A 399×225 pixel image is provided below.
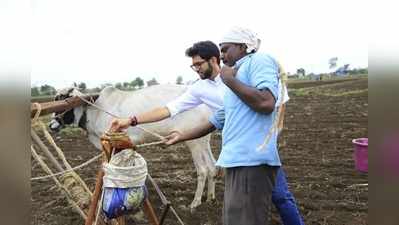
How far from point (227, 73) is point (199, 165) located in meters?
2.25

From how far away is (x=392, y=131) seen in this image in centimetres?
186

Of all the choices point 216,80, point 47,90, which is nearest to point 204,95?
point 216,80

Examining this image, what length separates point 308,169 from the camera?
13.1 ft

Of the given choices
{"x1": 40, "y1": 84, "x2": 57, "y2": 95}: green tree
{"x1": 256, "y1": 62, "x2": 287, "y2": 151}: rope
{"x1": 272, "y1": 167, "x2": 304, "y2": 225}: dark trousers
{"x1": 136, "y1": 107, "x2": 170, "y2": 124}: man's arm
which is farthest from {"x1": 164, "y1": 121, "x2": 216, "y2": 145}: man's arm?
{"x1": 40, "y1": 84, "x2": 57, "y2": 95}: green tree

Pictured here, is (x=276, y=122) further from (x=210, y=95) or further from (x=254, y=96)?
(x=210, y=95)

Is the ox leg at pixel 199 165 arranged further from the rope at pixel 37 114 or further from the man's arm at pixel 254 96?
the man's arm at pixel 254 96

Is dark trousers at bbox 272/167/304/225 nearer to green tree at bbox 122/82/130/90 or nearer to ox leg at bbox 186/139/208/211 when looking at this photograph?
ox leg at bbox 186/139/208/211

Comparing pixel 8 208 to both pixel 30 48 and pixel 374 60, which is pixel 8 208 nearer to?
pixel 30 48

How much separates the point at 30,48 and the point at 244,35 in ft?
3.14

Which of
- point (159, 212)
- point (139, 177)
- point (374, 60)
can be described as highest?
point (374, 60)

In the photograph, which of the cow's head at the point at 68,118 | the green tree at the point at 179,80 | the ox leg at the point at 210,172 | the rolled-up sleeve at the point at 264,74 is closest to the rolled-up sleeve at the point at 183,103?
the rolled-up sleeve at the point at 264,74

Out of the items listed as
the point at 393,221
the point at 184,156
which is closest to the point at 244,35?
the point at 393,221

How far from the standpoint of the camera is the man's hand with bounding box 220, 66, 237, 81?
6.66ft

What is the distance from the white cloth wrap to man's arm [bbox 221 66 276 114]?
24.7 inches
